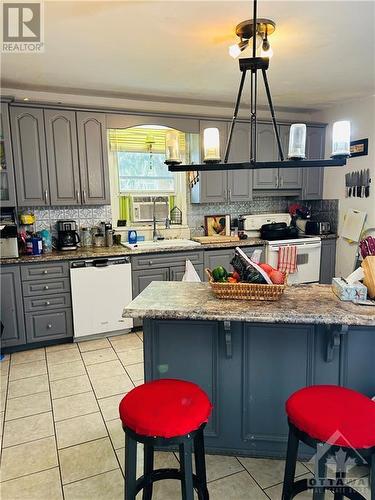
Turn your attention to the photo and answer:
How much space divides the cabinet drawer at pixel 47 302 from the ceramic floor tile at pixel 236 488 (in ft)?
7.70

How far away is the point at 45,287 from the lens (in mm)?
3518

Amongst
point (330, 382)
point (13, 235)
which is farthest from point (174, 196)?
point (330, 382)

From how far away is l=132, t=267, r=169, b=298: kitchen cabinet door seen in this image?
388 cm

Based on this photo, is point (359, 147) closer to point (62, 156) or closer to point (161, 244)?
point (161, 244)

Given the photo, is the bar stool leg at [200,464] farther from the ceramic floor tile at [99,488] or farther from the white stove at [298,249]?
the white stove at [298,249]

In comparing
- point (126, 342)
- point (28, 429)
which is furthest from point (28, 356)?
point (28, 429)

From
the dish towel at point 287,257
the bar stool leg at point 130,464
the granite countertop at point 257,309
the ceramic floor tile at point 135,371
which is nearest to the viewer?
the bar stool leg at point 130,464

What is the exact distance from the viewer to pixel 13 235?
11.1ft

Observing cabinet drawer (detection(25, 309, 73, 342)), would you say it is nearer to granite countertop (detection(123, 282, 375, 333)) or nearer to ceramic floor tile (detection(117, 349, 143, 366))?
ceramic floor tile (detection(117, 349, 143, 366))

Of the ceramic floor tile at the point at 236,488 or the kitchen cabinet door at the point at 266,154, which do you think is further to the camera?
the kitchen cabinet door at the point at 266,154

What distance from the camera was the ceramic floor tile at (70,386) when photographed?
110 inches

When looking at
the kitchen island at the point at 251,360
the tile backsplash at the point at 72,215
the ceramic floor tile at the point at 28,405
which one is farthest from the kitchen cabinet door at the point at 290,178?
the ceramic floor tile at the point at 28,405

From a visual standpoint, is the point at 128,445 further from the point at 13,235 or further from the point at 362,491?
the point at 13,235

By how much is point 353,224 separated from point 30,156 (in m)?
3.91
